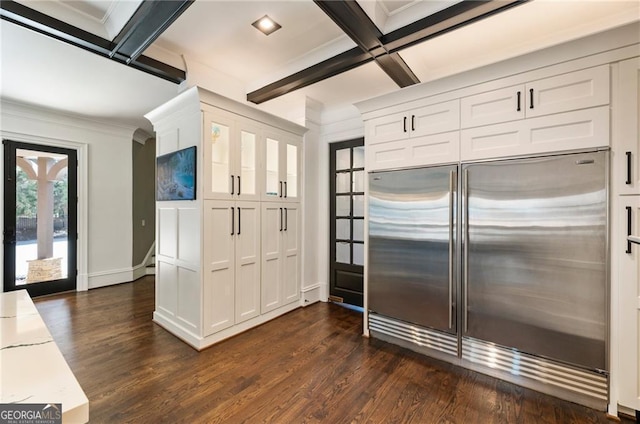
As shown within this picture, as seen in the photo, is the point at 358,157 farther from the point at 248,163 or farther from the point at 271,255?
the point at 271,255

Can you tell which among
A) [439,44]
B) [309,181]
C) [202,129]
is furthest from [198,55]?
[439,44]

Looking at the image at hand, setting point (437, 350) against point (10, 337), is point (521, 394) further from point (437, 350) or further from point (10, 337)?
point (10, 337)

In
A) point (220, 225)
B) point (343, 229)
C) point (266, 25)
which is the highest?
point (266, 25)

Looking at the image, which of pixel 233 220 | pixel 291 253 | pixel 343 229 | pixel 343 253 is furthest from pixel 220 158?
pixel 343 253

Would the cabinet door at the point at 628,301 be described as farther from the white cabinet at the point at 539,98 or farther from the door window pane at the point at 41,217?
the door window pane at the point at 41,217

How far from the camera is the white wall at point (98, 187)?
428 centimetres

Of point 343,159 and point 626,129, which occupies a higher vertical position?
point 343,159

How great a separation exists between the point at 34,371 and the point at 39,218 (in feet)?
16.1

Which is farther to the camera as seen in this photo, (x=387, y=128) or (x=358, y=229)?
(x=358, y=229)

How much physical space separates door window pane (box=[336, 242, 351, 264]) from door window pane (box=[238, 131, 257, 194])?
1556 millimetres

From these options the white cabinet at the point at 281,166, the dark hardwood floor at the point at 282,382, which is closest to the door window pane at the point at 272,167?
the white cabinet at the point at 281,166

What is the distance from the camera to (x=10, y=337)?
2.87ft

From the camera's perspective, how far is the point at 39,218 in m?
4.19

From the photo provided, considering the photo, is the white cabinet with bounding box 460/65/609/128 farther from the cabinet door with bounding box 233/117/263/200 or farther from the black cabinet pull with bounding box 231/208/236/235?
the black cabinet pull with bounding box 231/208/236/235
